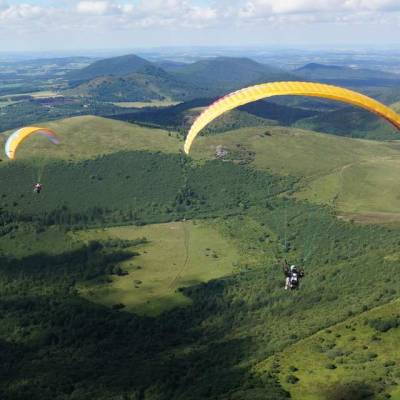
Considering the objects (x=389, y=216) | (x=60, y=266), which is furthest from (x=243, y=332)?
(x=389, y=216)

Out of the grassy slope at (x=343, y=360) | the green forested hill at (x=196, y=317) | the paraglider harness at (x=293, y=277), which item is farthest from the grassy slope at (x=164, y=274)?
the paraglider harness at (x=293, y=277)

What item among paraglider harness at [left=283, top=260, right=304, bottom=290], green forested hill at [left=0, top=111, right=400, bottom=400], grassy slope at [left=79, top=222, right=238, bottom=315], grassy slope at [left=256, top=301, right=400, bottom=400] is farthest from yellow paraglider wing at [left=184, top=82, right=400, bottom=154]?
grassy slope at [left=79, top=222, right=238, bottom=315]

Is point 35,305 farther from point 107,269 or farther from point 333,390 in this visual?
point 333,390

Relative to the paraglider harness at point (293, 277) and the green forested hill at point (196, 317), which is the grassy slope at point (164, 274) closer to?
the green forested hill at point (196, 317)

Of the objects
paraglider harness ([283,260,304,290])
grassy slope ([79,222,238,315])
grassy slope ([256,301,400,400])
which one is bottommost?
grassy slope ([79,222,238,315])

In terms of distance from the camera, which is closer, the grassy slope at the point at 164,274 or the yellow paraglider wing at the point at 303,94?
the yellow paraglider wing at the point at 303,94

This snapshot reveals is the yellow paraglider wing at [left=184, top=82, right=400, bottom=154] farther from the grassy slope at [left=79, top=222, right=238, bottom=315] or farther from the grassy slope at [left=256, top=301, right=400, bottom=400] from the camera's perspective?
the grassy slope at [left=79, top=222, right=238, bottom=315]

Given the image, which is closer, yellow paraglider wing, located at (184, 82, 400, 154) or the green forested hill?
yellow paraglider wing, located at (184, 82, 400, 154)
